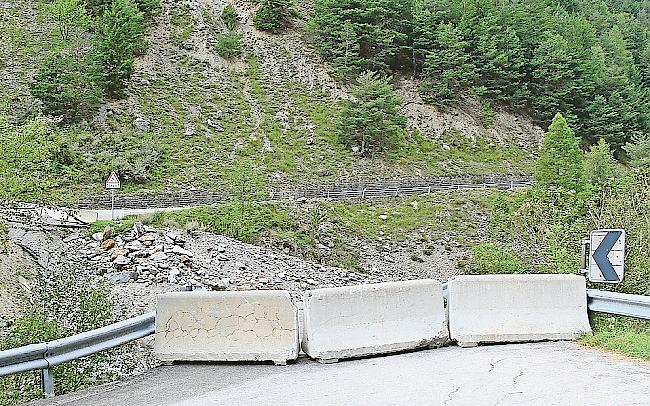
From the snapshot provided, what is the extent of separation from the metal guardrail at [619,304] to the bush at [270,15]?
2378 inches

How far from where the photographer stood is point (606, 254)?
9672 mm

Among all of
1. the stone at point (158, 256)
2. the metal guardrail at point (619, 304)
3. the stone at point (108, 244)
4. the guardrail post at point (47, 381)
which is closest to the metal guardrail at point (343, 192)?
the stone at point (108, 244)

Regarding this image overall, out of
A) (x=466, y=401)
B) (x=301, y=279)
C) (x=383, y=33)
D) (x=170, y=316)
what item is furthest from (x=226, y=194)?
A: (x=466, y=401)

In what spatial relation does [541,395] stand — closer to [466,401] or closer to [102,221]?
[466,401]

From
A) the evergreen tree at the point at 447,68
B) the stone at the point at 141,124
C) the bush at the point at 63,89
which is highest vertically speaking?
the evergreen tree at the point at 447,68

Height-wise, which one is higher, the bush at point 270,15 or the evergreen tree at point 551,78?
the bush at point 270,15

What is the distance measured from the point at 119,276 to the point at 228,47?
132 ft

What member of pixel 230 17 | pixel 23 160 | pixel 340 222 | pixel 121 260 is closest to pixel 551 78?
pixel 230 17

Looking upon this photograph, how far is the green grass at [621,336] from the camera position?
855 cm

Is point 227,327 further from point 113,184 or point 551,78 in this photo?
point 551,78

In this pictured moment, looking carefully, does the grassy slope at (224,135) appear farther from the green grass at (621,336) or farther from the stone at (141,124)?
the green grass at (621,336)

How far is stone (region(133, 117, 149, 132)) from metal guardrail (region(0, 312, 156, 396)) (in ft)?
142

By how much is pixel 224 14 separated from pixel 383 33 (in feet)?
50.8

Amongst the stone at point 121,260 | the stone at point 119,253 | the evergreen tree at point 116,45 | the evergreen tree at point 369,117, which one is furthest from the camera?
the evergreen tree at point 369,117
